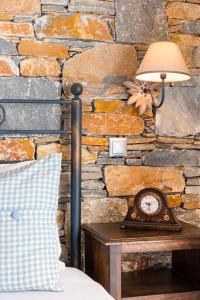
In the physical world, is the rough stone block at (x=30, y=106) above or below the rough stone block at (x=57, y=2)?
below

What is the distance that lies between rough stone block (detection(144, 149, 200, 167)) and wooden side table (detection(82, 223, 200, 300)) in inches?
15.0

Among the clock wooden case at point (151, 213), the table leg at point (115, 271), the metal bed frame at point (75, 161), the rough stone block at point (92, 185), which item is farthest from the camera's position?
the rough stone block at point (92, 185)

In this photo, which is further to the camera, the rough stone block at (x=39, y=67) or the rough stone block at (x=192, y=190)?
the rough stone block at (x=192, y=190)

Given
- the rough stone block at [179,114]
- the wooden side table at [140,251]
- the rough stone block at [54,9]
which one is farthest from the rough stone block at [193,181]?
the rough stone block at [54,9]

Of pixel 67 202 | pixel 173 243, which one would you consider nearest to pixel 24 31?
pixel 67 202

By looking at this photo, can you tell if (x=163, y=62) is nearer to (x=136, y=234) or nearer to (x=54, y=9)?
(x=54, y=9)

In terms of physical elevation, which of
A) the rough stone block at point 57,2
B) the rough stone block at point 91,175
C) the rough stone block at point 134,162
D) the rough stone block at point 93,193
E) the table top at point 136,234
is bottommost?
the table top at point 136,234

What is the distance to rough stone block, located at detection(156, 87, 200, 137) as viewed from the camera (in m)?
2.36

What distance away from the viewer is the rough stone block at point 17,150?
7.11 ft

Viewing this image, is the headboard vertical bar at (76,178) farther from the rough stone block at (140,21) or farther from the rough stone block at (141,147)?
the rough stone block at (140,21)

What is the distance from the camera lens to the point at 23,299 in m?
1.56

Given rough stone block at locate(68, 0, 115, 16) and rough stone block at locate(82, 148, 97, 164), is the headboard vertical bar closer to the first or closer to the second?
rough stone block at locate(82, 148, 97, 164)

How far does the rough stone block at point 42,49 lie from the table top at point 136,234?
85 cm

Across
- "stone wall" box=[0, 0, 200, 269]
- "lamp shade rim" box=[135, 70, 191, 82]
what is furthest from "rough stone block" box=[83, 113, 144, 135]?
"lamp shade rim" box=[135, 70, 191, 82]
